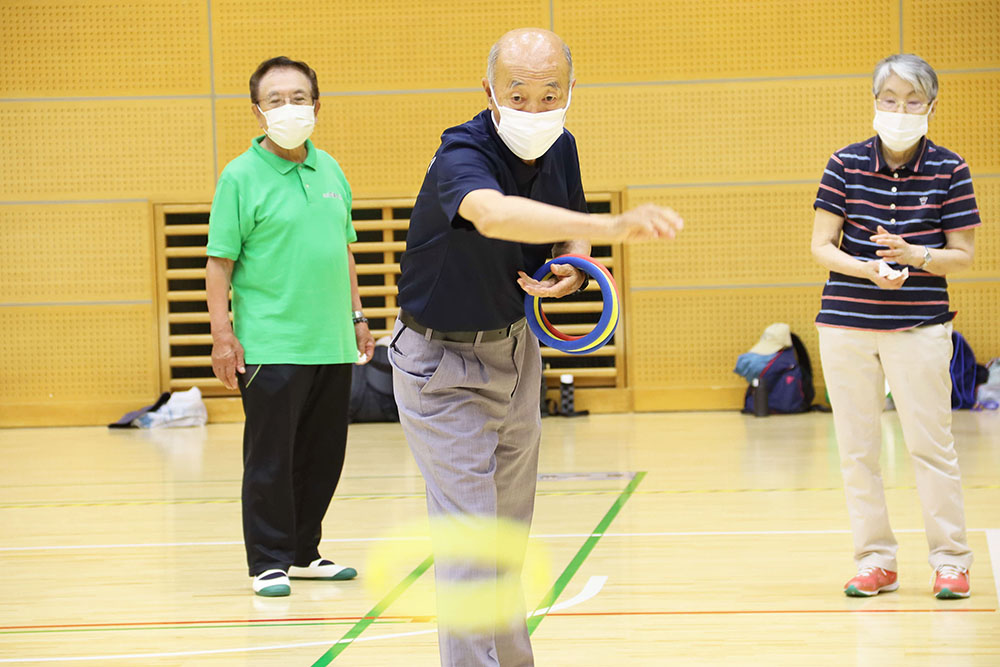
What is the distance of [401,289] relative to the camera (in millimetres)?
2414

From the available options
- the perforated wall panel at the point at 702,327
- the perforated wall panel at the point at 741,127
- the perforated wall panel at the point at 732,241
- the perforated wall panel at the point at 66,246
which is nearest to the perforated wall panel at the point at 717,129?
the perforated wall panel at the point at 741,127

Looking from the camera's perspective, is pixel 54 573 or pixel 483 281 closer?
pixel 483 281

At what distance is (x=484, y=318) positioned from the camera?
7.68 feet

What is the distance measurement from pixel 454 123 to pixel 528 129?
23.1 ft

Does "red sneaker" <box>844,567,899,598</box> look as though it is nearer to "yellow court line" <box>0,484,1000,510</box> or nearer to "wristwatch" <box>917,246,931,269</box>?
"wristwatch" <box>917,246,931,269</box>

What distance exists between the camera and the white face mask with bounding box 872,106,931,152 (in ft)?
11.1

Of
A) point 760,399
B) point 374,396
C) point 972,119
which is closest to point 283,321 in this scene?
point 374,396

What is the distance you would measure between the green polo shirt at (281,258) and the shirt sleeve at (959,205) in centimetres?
195

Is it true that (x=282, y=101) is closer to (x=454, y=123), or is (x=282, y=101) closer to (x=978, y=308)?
(x=454, y=123)

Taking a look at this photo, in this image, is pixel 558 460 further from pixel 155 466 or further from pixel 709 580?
pixel 709 580

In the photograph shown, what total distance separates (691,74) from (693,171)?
753mm

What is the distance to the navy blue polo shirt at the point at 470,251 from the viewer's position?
2.25 meters

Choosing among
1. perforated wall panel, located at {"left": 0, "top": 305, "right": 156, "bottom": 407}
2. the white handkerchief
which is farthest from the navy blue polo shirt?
perforated wall panel, located at {"left": 0, "top": 305, "right": 156, "bottom": 407}

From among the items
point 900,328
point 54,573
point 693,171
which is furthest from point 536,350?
point 693,171
